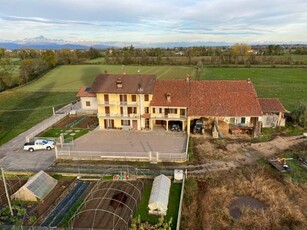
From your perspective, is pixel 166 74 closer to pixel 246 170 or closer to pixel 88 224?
pixel 246 170

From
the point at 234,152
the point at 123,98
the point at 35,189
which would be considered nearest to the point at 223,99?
the point at 234,152

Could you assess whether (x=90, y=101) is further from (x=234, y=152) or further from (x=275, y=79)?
(x=275, y=79)

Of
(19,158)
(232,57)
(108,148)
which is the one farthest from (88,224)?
(232,57)

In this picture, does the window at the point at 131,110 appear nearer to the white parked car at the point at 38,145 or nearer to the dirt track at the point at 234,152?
the dirt track at the point at 234,152

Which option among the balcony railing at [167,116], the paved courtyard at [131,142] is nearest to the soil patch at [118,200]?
the paved courtyard at [131,142]

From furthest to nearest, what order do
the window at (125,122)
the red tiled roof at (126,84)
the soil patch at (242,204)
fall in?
the window at (125,122) → the red tiled roof at (126,84) → the soil patch at (242,204)

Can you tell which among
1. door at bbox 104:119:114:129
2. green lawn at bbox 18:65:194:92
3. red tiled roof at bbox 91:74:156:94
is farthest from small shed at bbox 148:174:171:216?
green lawn at bbox 18:65:194:92
